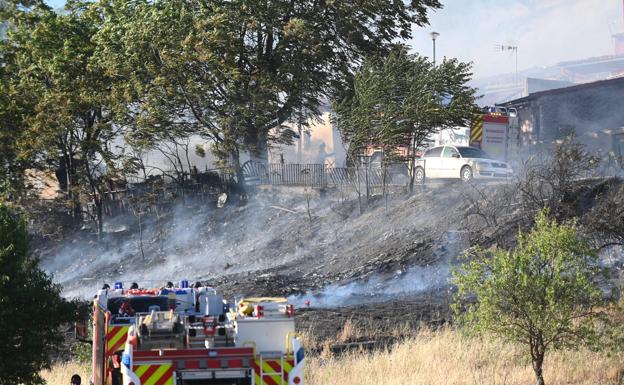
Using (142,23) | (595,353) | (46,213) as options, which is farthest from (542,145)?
(595,353)

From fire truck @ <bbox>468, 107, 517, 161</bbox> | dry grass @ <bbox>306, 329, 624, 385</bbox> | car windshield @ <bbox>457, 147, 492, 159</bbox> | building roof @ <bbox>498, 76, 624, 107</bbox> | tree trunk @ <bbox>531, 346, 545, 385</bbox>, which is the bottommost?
dry grass @ <bbox>306, 329, 624, 385</bbox>

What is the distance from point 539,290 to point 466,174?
63.6ft

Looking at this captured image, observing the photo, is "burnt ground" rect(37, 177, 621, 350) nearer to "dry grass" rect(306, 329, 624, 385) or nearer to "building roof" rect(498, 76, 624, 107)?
"dry grass" rect(306, 329, 624, 385)

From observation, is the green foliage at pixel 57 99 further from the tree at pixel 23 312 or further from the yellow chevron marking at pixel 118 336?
the yellow chevron marking at pixel 118 336

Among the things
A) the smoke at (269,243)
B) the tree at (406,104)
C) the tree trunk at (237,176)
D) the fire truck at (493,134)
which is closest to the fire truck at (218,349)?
the smoke at (269,243)

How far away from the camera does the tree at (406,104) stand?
105ft

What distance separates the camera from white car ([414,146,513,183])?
3228 centimetres

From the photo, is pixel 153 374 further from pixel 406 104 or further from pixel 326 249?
pixel 406 104

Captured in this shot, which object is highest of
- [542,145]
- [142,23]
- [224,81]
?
[142,23]

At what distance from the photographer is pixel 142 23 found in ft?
117

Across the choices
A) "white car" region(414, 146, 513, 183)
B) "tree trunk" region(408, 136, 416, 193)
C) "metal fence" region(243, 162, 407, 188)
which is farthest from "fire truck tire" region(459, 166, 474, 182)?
"metal fence" region(243, 162, 407, 188)

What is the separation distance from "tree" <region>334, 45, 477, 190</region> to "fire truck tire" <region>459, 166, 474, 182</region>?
1.67m

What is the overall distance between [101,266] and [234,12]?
1157 centimetres

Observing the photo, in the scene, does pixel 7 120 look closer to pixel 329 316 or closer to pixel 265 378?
pixel 329 316
